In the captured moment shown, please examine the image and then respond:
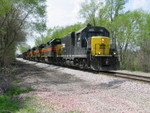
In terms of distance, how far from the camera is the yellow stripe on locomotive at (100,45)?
48.6ft

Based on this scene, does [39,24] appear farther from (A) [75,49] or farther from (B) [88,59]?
(B) [88,59]

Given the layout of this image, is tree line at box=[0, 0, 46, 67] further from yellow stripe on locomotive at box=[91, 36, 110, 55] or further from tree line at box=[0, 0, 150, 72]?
yellow stripe on locomotive at box=[91, 36, 110, 55]

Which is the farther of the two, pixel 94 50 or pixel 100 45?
pixel 100 45

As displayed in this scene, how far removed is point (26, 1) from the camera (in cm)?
2112

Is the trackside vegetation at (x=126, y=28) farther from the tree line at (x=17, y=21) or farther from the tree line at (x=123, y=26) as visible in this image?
the tree line at (x=17, y=21)

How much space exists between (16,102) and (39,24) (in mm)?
18889

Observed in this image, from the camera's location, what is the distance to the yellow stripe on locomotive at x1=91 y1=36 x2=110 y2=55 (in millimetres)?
14805

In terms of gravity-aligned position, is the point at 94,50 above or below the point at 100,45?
below

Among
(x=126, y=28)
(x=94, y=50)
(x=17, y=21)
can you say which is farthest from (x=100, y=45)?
(x=126, y=28)

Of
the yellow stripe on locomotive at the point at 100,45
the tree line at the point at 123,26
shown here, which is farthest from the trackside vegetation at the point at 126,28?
the yellow stripe on locomotive at the point at 100,45

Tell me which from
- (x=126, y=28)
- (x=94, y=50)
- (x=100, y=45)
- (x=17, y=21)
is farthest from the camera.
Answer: (x=126, y=28)

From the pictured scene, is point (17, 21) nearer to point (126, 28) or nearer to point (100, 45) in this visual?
point (100, 45)

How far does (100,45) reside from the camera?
1507 cm

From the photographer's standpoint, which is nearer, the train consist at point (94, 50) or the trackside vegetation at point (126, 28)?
the train consist at point (94, 50)
